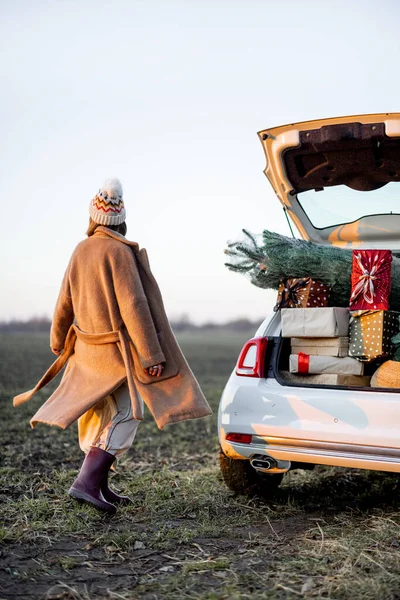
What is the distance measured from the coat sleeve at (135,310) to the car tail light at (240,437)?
24.9 inches

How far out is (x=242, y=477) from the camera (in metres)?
4.68

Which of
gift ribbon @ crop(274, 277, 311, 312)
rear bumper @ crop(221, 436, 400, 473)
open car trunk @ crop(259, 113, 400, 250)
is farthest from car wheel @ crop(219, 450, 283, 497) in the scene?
open car trunk @ crop(259, 113, 400, 250)

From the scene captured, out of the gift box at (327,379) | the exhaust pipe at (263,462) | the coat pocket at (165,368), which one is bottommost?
the exhaust pipe at (263,462)

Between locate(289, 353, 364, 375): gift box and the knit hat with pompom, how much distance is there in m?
1.50

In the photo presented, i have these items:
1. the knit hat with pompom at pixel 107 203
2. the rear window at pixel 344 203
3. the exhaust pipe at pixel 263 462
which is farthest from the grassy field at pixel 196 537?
the rear window at pixel 344 203

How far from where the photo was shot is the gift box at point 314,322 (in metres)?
4.30

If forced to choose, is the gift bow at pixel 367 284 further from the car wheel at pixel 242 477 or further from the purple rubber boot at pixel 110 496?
the purple rubber boot at pixel 110 496

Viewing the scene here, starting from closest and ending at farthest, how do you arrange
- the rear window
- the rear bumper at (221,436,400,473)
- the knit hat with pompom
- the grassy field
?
the grassy field
the rear bumper at (221,436,400,473)
the knit hat with pompom
the rear window

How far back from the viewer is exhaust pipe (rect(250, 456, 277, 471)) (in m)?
4.20

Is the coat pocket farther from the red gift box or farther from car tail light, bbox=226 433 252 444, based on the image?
the red gift box

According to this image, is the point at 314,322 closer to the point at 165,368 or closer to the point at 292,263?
the point at 292,263

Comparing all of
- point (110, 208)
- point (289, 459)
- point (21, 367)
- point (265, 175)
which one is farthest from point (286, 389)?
point (21, 367)

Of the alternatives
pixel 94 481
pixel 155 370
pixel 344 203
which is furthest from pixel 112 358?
pixel 344 203

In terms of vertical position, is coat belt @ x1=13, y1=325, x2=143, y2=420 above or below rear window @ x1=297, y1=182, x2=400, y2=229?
below
